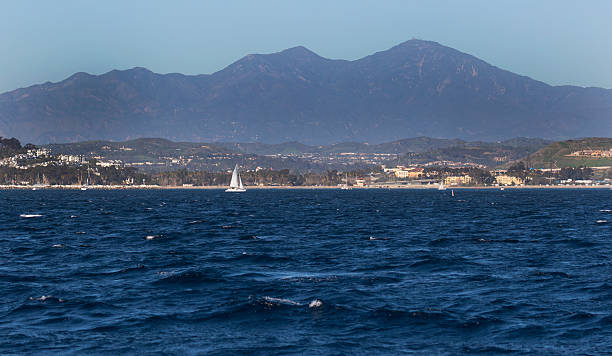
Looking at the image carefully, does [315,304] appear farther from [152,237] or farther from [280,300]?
[152,237]

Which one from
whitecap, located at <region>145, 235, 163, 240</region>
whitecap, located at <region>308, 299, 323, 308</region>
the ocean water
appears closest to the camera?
the ocean water

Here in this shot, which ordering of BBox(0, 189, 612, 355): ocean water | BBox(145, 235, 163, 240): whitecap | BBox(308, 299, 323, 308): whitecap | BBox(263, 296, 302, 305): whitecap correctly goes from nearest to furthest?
BBox(0, 189, 612, 355): ocean water < BBox(308, 299, 323, 308): whitecap < BBox(263, 296, 302, 305): whitecap < BBox(145, 235, 163, 240): whitecap

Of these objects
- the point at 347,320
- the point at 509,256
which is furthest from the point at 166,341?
the point at 509,256

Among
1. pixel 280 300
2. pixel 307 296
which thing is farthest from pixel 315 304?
pixel 307 296

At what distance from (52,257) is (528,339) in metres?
45.6

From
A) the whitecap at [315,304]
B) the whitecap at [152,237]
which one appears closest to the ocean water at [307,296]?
the whitecap at [315,304]

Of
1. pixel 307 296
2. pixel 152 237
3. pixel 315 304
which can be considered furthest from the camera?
pixel 152 237

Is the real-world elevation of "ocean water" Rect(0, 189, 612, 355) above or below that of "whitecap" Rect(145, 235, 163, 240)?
below

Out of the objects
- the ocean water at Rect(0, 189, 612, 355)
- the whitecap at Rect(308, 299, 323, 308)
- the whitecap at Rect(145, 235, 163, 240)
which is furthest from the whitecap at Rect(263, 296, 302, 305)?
the whitecap at Rect(145, 235, 163, 240)

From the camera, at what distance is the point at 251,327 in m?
37.9

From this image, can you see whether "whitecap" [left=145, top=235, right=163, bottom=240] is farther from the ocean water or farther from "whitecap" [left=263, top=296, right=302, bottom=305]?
"whitecap" [left=263, top=296, right=302, bottom=305]

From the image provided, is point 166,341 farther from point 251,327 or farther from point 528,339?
point 528,339

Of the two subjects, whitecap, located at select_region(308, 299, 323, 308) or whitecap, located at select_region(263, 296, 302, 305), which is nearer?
whitecap, located at select_region(308, 299, 323, 308)

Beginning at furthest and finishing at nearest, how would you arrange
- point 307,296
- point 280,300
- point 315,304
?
point 307,296, point 280,300, point 315,304
